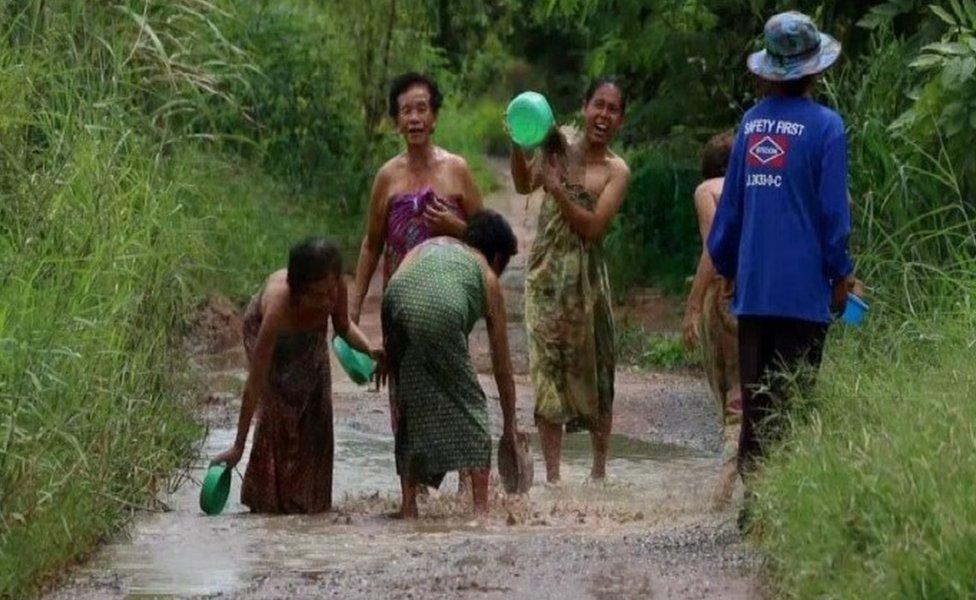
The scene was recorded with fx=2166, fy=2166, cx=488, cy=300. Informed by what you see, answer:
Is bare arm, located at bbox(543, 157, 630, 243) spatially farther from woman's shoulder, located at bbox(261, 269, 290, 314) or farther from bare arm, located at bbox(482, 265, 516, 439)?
woman's shoulder, located at bbox(261, 269, 290, 314)

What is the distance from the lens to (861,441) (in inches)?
243

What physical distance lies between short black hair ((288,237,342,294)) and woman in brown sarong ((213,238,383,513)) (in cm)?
5

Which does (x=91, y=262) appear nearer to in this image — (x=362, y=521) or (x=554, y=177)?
(x=362, y=521)

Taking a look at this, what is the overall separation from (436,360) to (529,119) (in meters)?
1.39

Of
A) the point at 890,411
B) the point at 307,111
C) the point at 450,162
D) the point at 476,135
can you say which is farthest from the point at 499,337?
the point at 476,135

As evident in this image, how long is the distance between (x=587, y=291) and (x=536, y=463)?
1162mm

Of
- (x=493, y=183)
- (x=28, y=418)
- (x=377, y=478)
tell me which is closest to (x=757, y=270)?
(x=28, y=418)

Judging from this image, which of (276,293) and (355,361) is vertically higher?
(276,293)

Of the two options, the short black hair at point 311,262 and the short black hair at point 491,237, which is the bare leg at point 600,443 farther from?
the short black hair at point 311,262

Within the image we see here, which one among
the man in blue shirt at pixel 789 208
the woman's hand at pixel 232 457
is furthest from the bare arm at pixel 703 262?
the woman's hand at pixel 232 457

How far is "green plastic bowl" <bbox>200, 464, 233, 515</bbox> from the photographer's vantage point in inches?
326

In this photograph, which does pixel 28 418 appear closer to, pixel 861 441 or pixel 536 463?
pixel 861 441

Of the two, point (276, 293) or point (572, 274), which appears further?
point (572, 274)

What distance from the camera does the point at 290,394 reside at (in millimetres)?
8586
